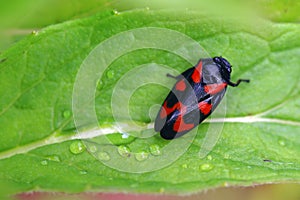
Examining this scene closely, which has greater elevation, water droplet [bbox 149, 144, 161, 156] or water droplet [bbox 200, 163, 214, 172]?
water droplet [bbox 149, 144, 161, 156]

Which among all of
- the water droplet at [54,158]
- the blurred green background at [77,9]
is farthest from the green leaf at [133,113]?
the blurred green background at [77,9]

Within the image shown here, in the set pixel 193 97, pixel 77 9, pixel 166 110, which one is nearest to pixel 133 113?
pixel 166 110

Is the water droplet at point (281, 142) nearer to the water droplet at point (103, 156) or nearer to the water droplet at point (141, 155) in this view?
the water droplet at point (141, 155)

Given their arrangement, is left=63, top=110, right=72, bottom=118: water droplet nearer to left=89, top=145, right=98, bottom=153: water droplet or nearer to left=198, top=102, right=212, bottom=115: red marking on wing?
left=89, top=145, right=98, bottom=153: water droplet

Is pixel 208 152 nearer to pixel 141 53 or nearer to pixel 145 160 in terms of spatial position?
pixel 145 160

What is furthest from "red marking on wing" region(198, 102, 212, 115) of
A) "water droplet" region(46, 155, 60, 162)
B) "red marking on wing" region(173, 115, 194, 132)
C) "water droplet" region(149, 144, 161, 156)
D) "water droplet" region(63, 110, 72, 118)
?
"water droplet" region(46, 155, 60, 162)

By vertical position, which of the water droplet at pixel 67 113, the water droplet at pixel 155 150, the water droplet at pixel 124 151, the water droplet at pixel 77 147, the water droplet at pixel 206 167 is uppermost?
the water droplet at pixel 67 113

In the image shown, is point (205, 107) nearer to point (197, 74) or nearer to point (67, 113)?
point (197, 74)
